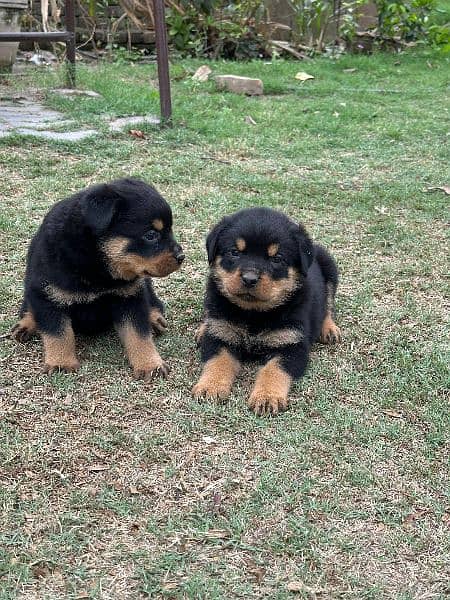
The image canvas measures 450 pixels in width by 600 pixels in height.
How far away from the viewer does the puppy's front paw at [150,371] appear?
3.43 metres

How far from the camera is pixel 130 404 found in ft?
10.6

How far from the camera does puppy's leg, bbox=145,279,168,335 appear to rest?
3868mm

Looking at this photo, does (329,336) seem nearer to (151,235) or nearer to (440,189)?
(151,235)

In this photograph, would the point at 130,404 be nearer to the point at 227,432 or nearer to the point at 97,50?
the point at 227,432

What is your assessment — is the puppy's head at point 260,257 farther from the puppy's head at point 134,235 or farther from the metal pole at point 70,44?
the metal pole at point 70,44

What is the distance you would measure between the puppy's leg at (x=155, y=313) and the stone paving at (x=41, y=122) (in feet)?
10.8

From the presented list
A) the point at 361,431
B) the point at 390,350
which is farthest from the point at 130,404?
the point at 390,350

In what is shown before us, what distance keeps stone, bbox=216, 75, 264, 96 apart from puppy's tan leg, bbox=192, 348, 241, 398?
7108mm

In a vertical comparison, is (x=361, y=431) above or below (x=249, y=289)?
below

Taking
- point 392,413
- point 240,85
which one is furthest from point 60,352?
point 240,85

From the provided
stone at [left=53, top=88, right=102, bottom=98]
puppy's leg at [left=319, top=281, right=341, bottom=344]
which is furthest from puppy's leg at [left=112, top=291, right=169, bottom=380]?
stone at [left=53, top=88, right=102, bottom=98]

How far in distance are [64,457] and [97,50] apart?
11.2 m

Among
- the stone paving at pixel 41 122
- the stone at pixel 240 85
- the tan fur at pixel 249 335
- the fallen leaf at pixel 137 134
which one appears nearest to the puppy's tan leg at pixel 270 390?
the tan fur at pixel 249 335

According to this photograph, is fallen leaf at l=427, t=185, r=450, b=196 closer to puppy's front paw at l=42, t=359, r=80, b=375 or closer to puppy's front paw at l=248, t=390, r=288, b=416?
puppy's front paw at l=248, t=390, r=288, b=416
